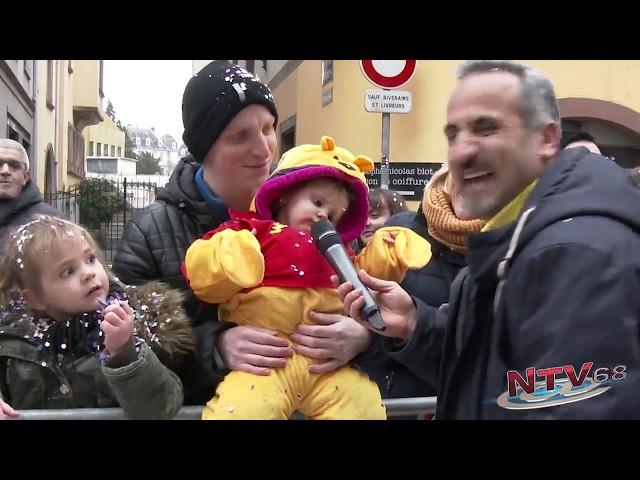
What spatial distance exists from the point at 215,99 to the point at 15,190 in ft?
3.28

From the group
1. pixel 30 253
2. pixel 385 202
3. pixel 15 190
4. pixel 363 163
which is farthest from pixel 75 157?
pixel 363 163

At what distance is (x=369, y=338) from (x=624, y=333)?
53 centimetres

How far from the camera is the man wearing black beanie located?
43.4 inches

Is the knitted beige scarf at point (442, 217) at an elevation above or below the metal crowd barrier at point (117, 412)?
above

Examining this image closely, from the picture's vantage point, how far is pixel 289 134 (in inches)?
63.3

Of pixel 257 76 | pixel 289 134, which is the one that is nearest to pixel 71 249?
pixel 257 76

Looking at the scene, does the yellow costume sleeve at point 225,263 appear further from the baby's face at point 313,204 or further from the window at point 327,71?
the window at point 327,71

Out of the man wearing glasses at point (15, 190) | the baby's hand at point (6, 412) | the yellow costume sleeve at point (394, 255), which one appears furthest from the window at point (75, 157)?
the yellow costume sleeve at point (394, 255)

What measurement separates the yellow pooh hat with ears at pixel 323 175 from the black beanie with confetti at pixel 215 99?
4.7 inches

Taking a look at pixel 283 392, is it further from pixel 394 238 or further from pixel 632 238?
pixel 632 238

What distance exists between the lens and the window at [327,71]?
1263 millimetres

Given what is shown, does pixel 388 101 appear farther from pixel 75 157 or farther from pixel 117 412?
pixel 75 157

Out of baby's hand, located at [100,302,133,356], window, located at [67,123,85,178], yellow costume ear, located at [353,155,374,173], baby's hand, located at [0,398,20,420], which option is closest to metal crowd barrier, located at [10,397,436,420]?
baby's hand, located at [0,398,20,420]
